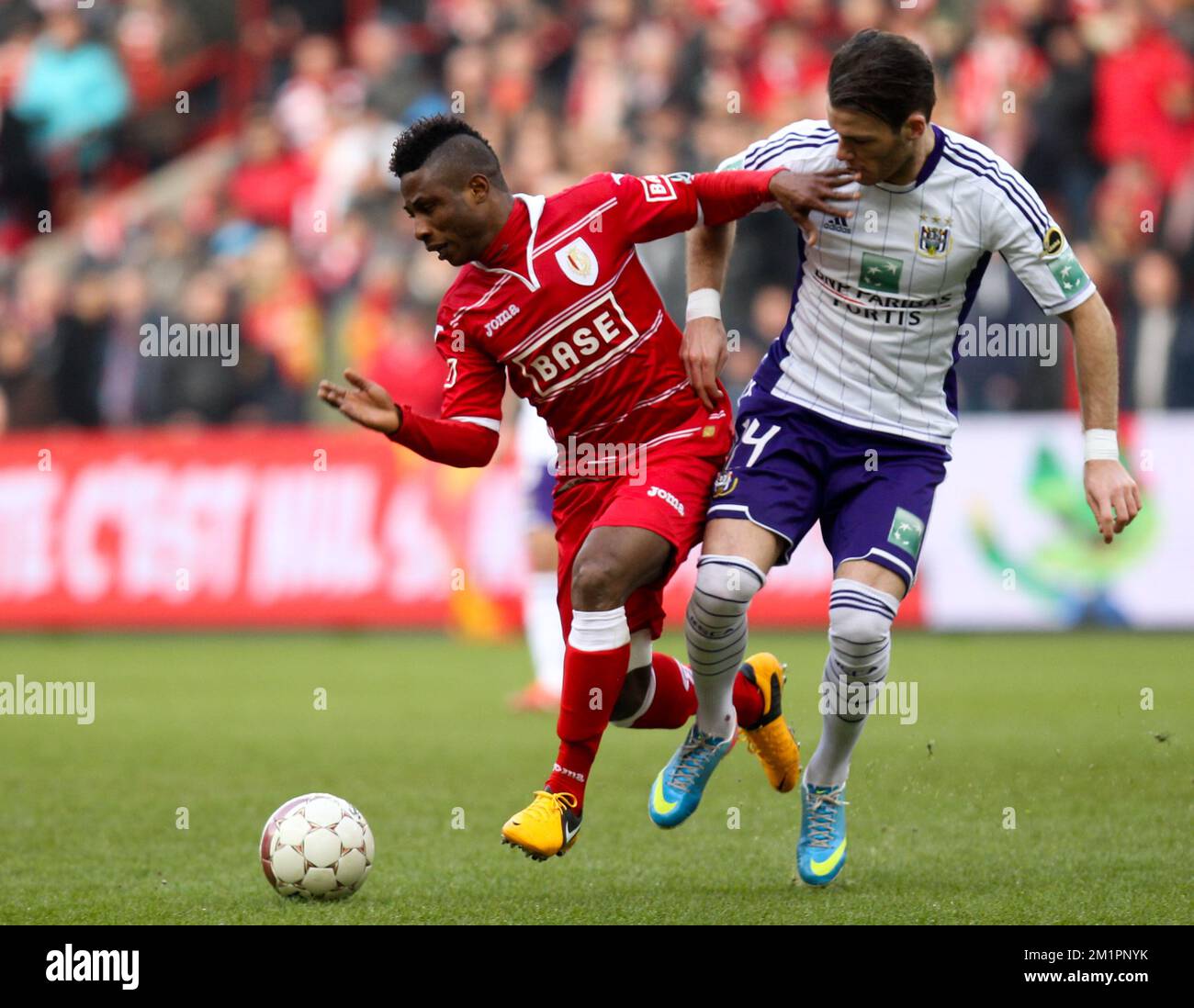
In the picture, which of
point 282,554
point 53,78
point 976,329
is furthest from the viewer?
point 53,78

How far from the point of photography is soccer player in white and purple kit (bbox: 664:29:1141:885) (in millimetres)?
5680

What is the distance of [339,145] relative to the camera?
660 inches

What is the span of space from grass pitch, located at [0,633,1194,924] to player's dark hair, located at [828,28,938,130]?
7.59 feet

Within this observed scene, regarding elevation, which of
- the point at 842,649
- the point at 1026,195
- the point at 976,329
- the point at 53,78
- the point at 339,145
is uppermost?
the point at 53,78

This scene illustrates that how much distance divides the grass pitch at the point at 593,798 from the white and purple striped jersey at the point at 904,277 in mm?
1514

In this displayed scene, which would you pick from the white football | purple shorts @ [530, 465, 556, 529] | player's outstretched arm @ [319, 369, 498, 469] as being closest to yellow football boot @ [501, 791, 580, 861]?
the white football

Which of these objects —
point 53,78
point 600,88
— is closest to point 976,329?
point 600,88

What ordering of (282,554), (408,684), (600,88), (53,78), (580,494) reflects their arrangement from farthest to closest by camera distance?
1. (53,78)
2. (600,88)
3. (282,554)
4. (408,684)
5. (580,494)

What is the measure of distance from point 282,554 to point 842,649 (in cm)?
925

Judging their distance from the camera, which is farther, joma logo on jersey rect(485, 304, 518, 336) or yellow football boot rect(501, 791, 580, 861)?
joma logo on jersey rect(485, 304, 518, 336)

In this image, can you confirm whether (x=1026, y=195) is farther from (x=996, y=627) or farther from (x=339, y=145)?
(x=339, y=145)

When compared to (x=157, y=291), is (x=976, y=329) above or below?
below

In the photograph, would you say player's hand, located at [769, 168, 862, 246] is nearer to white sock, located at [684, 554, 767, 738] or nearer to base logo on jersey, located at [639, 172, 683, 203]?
base logo on jersey, located at [639, 172, 683, 203]

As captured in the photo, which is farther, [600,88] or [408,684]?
[600,88]
